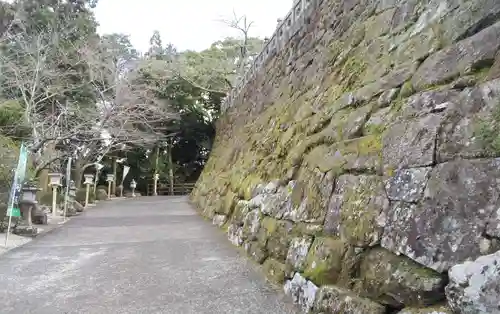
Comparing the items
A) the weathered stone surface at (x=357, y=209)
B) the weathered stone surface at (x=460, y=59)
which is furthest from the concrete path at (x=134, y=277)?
the weathered stone surface at (x=460, y=59)

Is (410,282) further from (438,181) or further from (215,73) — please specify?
(215,73)

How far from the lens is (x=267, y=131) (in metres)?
7.88

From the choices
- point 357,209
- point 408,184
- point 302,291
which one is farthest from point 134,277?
point 408,184

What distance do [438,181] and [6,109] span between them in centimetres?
1252

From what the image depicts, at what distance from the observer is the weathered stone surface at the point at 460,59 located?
8.61 feet

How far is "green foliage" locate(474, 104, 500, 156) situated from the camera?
6.96 feet

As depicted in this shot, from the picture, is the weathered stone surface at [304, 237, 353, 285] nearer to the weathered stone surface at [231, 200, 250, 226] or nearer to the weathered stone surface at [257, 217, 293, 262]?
the weathered stone surface at [257, 217, 293, 262]

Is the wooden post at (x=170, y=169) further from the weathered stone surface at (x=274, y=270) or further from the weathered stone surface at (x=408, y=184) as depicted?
the weathered stone surface at (x=408, y=184)

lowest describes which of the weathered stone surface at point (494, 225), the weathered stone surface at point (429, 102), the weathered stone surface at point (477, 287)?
the weathered stone surface at point (477, 287)

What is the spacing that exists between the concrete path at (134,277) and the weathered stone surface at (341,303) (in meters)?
0.47

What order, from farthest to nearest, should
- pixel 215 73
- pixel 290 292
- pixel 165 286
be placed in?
pixel 215 73
pixel 165 286
pixel 290 292

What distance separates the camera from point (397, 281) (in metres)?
2.32

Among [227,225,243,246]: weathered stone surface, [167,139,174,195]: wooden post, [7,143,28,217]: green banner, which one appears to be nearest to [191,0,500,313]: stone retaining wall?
[227,225,243,246]: weathered stone surface

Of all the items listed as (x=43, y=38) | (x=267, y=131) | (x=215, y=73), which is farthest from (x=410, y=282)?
(x=215, y=73)
